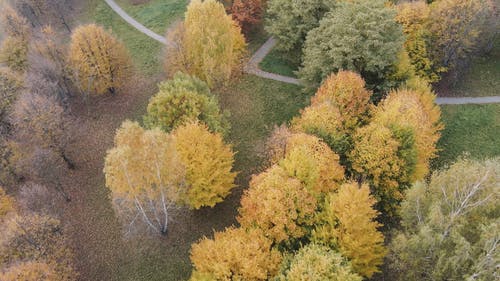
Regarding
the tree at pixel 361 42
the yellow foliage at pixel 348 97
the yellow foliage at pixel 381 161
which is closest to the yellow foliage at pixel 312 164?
the yellow foliage at pixel 381 161

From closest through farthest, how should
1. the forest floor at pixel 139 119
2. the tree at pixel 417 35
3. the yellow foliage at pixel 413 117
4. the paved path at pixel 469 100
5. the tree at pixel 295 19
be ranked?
the yellow foliage at pixel 413 117 < the forest floor at pixel 139 119 < the tree at pixel 417 35 < the paved path at pixel 469 100 < the tree at pixel 295 19

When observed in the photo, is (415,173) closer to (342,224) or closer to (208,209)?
(342,224)

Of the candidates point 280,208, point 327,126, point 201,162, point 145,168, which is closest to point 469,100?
point 327,126

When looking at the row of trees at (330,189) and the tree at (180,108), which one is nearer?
the row of trees at (330,189)

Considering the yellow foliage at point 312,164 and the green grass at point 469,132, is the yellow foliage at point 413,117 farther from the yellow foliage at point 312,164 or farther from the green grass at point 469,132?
the yellow foliage at point 312,164

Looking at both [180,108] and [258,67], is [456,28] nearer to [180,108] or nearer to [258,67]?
[258,67]
